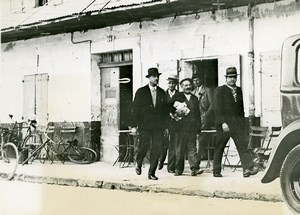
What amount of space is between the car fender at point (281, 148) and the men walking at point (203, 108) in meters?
0.33

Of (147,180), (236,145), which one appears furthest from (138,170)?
(236,145)

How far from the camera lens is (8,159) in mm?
3059

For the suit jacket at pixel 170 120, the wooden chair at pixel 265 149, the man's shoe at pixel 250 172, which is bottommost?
the man's shoe at pixel 250 172

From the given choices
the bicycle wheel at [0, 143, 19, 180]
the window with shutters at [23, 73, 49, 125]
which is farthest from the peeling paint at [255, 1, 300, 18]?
the bicycle wheel at [0, 143, 19, 180]

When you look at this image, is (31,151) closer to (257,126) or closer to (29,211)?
(29,211)

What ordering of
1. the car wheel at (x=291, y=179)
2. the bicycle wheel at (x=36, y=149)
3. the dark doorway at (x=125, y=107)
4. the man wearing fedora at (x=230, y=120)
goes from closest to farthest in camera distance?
the car wheel at (x=291, y=179) < the man wearing fedora at (x=230, y=120) < the dark doorway at (x=125, y=107) < the bicycle wheel at (x=36, y=149)

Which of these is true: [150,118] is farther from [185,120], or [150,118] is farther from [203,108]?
[203,108]

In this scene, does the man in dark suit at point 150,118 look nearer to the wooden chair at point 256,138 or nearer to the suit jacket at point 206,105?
the suit jacket at point 206,105

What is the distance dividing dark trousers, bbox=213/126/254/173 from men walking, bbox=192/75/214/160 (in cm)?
6

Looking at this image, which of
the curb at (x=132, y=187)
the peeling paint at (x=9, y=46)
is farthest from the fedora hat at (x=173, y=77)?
the peeling paint at (x=9, y=46)

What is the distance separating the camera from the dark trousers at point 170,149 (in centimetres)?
256

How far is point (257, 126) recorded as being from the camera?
2.35 m

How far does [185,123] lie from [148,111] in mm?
207

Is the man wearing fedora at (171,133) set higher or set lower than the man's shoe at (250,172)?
higher
